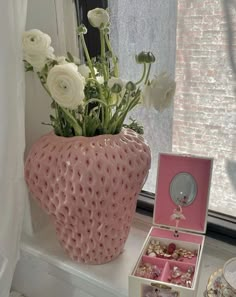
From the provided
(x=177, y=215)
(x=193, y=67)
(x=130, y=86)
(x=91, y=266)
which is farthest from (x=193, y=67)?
(x=91, y=266)

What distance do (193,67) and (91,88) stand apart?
0.90 ft

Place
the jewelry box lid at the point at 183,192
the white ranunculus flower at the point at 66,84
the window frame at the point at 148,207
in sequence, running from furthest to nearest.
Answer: the window frame at the point at 148,207 → the jewelry box lid at the point at 183,192 → the white ranunculus flower at the point at 66,84

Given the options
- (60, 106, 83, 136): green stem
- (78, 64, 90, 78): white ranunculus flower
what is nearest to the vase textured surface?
(60, 106, 83, 136): green stem

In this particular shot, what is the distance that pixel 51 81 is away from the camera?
62 centimetres

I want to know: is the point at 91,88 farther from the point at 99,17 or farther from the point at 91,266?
the point at 91,266

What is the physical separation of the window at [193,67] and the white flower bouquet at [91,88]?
148mm

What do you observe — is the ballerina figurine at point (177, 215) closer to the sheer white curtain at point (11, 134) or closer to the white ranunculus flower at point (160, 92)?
the white ranunculus flower at point (160, 92)

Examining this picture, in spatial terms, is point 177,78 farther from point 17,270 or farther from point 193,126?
→ point 17,270

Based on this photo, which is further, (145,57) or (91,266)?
(91,266)

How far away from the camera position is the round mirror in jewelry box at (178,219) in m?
0.68

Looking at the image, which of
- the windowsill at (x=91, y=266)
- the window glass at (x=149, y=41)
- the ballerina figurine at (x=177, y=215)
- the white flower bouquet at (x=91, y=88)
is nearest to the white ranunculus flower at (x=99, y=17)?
the white flower bouquet at (x=91, y=88)

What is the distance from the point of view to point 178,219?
738mm

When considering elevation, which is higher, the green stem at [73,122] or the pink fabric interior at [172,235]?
the green stem at [73,122]

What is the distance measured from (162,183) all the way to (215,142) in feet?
0.64
